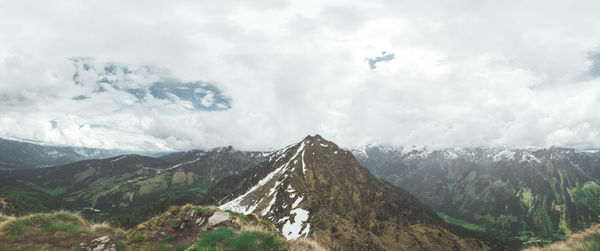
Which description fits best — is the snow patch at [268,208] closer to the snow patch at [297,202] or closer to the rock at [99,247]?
the snow patch at [297,202]

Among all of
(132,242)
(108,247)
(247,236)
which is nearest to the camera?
(247,236)

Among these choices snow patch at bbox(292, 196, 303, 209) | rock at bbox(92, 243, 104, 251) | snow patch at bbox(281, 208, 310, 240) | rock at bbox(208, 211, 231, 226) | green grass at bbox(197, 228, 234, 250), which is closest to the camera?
green grass at bbox(197, 228, 234, 250)

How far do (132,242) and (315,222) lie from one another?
125m

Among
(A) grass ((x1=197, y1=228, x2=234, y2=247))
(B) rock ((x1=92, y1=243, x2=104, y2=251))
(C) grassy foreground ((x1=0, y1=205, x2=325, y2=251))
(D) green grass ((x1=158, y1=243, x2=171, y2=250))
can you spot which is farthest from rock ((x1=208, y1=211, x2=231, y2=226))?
(A) grass ((x1=197, y1=228, x2=234, y2=247))

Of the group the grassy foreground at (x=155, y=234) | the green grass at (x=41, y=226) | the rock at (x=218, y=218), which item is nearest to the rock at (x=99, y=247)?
the grassy foreground at (x=155, y=234)

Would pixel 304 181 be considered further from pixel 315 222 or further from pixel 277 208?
pixel 315 222

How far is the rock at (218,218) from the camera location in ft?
54.5

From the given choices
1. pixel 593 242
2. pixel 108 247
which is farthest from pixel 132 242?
pixel 593 242

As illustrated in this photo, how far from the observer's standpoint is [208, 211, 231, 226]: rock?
16.6 meters

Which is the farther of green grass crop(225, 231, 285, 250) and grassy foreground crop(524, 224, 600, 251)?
green grass crop(225, 231, 285, 250)

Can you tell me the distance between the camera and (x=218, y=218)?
55.2ft

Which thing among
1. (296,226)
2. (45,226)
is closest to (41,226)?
(45,226)

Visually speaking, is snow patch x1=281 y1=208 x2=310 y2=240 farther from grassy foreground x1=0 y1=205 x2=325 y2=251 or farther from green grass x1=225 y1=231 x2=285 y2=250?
green grass x1=225 y1=231 x2=285 y2=250

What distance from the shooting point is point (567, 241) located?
35.0ft
